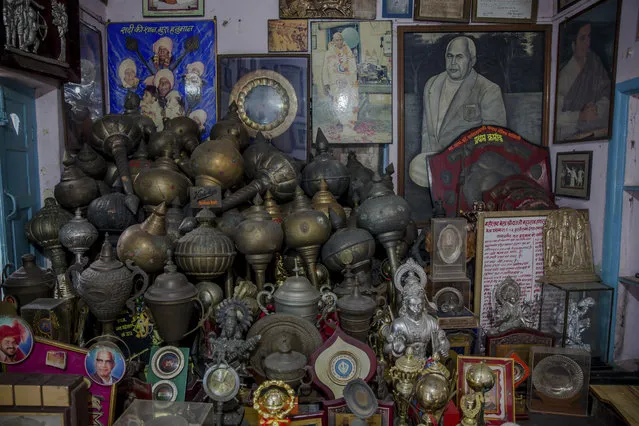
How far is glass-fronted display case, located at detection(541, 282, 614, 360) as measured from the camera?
159 inches

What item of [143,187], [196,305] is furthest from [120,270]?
[143,187]

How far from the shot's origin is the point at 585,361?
349 cm

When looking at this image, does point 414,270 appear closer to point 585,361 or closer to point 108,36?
point 585,361

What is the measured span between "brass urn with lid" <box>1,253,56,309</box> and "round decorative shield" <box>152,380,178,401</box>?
137 cm

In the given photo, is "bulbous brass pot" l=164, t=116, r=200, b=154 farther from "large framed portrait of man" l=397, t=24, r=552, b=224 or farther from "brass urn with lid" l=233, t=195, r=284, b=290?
"large framed portrait of man" l=397, t=24, r=552, b=224

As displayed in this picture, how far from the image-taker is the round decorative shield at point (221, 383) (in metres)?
2.72

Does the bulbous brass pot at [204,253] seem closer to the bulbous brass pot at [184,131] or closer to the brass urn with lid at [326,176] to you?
the brass urn with lid at [326,176]

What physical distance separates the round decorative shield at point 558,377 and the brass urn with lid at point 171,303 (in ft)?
9.26

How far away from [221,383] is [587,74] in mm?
4864

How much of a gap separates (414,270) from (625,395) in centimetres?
192

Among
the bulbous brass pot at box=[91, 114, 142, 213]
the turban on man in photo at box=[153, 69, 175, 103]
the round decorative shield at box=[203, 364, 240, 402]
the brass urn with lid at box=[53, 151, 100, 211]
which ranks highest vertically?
the turban on man in photo at box=[153, 69, 175, 103]

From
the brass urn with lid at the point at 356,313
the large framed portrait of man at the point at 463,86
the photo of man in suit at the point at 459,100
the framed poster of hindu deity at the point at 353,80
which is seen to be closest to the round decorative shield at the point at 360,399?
the brass urn with lid at the point at 356,313

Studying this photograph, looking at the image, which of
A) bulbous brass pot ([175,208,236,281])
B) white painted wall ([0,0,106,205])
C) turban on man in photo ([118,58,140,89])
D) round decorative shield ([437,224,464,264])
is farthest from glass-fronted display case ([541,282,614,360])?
turban on man in photo ([118,58,140,89])

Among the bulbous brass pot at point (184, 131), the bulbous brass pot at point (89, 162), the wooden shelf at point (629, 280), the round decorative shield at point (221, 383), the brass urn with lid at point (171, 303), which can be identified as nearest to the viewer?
the round decorative shield at point (221, 383)
